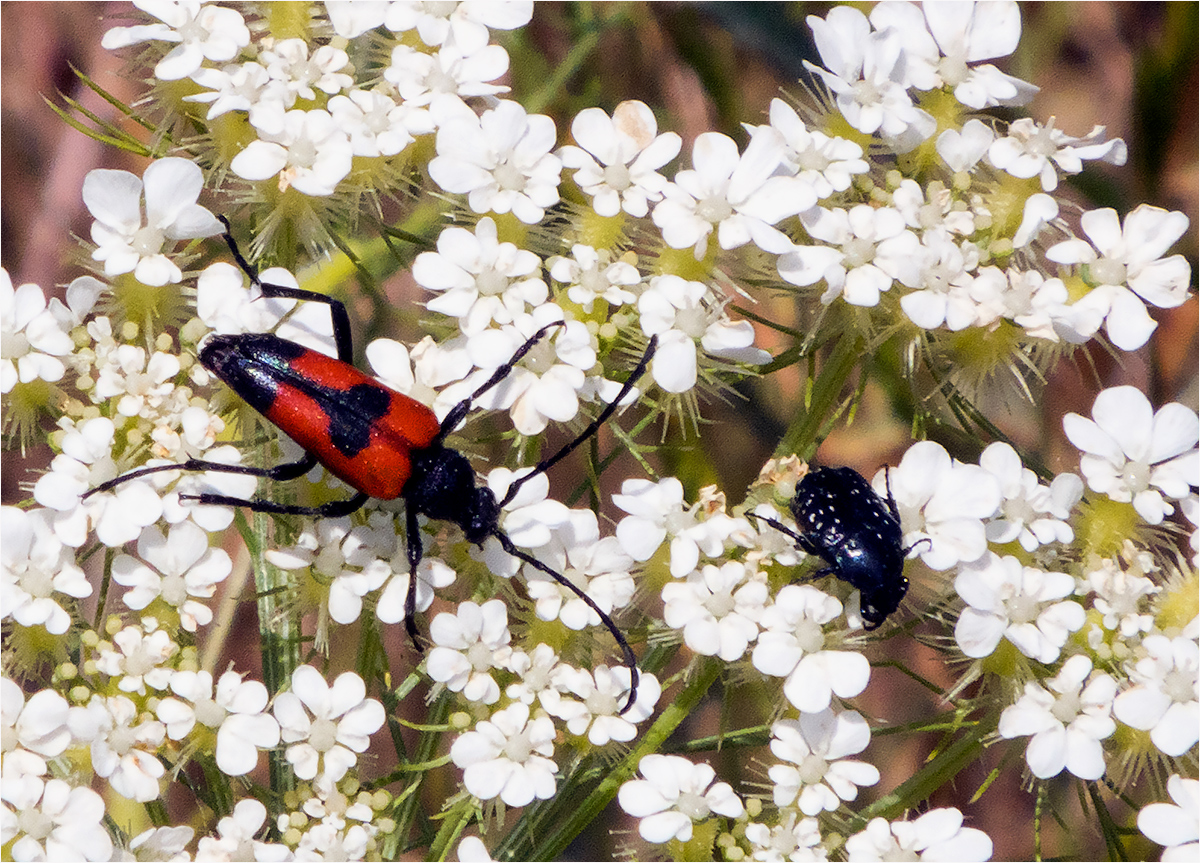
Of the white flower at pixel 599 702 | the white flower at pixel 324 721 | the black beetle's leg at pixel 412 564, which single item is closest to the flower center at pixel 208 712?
the white flower at pixel 324 721

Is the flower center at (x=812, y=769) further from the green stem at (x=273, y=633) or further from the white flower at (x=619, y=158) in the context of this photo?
the white flower at (x=619, y=158)

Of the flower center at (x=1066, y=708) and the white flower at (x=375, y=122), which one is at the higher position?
the white flower at (x=375, y=122)

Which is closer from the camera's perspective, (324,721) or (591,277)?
(324,721)

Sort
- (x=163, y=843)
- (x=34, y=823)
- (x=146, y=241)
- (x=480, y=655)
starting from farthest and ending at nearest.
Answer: (x=146, y=241) < (x=480, y=655) < (x=163, y=843) < (x=34, y=823)

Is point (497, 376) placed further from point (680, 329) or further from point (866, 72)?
point (866, 72)

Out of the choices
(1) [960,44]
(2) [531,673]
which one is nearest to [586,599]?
(2) [531,673]
